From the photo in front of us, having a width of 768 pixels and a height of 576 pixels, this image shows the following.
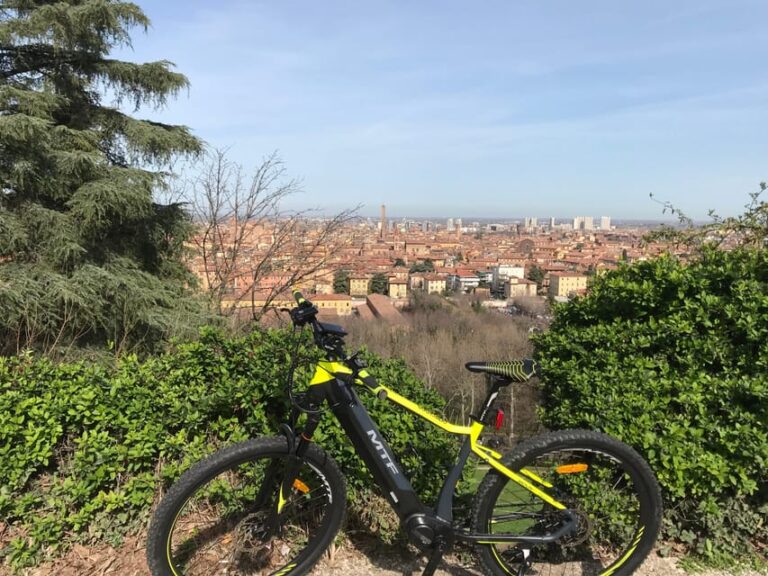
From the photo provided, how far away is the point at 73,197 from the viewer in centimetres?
839

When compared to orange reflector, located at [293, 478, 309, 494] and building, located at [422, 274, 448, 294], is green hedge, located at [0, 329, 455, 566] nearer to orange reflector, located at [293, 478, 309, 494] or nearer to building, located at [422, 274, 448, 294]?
orange reflector, located at [293, 478, 309, 494]

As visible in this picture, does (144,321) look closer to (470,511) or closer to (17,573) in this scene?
(17,573)

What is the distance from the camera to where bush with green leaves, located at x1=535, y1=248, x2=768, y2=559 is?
2.19m

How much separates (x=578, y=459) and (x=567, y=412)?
334 mm

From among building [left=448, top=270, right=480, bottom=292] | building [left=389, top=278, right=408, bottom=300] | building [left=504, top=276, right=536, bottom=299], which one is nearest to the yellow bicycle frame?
building [left=389, top=278, right=408, bottom=300]

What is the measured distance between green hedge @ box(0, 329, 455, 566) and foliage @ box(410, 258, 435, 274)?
3196 centimetres

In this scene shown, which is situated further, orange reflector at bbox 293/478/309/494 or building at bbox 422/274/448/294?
building at bbox 422/274/448/294

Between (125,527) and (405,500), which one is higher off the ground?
(405,500)

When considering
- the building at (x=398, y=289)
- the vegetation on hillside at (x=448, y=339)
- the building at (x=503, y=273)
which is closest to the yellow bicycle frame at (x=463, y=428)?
the vegetation on hillside at (x=448, y=339)

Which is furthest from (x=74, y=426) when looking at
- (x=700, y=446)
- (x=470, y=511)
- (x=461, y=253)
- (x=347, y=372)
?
(x=461, y=253)

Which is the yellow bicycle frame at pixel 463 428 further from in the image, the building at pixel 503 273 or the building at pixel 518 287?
the building at pixel 503 273

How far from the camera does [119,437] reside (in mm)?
2318

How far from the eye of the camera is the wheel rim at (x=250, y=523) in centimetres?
198

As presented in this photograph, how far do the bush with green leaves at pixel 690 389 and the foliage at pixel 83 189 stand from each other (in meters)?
6.39
